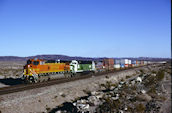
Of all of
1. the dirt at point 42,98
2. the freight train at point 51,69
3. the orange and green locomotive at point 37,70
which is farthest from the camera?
the freight train at point 51,69

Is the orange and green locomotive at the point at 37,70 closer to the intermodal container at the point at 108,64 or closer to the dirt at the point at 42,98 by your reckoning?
the dirt at the point at 42,98

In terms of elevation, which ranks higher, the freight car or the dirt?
the freight car

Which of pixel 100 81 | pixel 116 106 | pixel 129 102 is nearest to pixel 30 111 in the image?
pixel 116 106

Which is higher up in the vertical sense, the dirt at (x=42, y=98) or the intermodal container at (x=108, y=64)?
the intermodal container at (x=108, y=64)

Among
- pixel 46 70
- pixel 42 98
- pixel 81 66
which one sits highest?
pixel 81 66

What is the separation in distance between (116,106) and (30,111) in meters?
7.59

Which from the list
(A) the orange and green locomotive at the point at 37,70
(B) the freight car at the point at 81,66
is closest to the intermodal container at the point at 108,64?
(B) the freight car at the point at 81,66

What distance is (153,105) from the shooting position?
61.3 feet

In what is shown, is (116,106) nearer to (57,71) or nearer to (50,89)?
(50,89)

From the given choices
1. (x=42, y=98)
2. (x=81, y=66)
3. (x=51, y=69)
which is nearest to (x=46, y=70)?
(x=51, y=69)

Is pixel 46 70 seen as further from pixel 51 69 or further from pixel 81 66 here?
pixel 81 66

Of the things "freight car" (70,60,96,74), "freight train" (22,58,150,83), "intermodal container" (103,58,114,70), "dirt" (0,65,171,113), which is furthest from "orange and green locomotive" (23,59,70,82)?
"intermodal container" (103,58,114,70)

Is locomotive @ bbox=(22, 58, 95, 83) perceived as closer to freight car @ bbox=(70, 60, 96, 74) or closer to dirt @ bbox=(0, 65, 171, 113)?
freight car @ bbox=(70, 60, 96, 74)

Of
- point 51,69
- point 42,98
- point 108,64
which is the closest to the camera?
point 42,98
